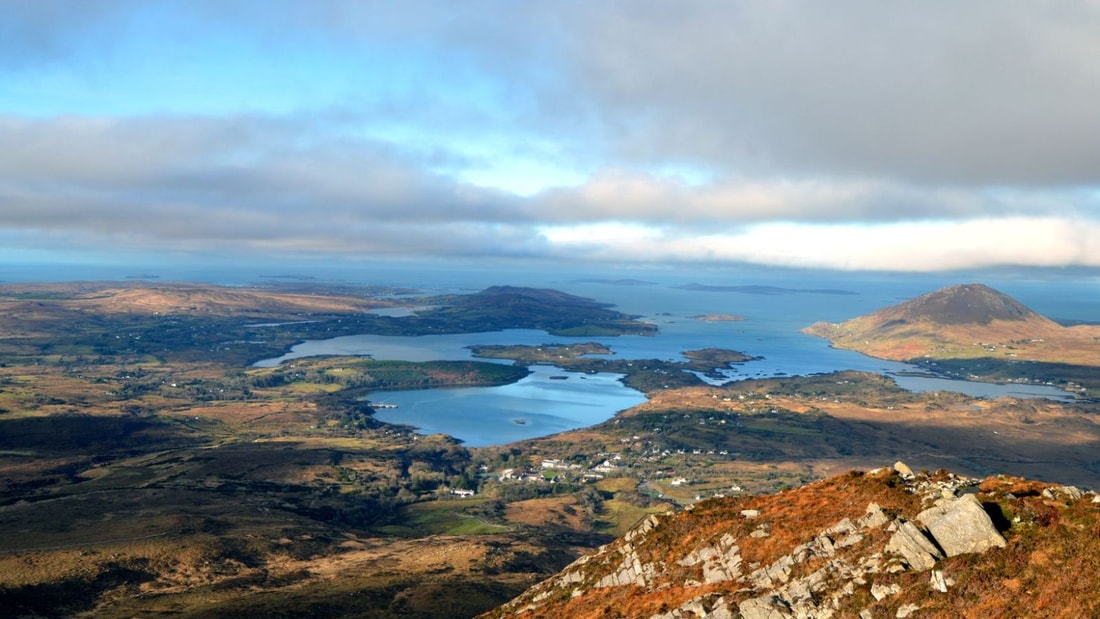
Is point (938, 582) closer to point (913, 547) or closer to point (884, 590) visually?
point (884, 590)

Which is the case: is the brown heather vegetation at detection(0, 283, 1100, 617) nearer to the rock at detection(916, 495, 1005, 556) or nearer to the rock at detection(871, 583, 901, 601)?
the rock at detection(916, 495, 1005, 556)

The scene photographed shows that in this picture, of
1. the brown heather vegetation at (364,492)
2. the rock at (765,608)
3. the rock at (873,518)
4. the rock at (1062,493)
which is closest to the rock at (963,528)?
the brown heather vegetation at (364,492)

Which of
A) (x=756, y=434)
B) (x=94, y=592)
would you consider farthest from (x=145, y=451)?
(x=756, y=434)

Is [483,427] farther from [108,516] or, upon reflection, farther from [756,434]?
[108,516]

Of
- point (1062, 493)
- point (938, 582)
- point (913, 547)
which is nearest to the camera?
point (938, 582)

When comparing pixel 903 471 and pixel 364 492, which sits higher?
pixel 903 471

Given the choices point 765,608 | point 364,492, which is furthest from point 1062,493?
point 364,492

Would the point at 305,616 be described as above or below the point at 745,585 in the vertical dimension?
below

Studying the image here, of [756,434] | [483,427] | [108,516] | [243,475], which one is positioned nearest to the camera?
[108,516]
